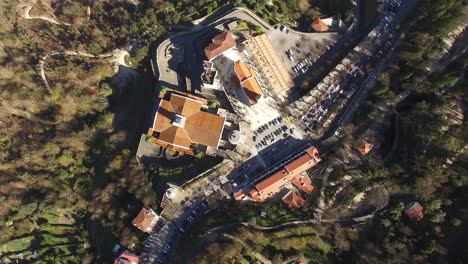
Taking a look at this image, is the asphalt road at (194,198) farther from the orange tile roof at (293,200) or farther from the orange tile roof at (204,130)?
the orange tile roof at (204,130)

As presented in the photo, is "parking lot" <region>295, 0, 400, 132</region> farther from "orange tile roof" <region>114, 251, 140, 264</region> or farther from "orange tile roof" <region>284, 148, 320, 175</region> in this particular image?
"orange tile roof" <region>114, 251, 140, 264</region>

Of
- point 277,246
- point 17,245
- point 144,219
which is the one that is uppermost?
point 144,219

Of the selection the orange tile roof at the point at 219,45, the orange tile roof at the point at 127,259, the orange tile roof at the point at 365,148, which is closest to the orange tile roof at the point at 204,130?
the orange tile roof at the point at 219,45

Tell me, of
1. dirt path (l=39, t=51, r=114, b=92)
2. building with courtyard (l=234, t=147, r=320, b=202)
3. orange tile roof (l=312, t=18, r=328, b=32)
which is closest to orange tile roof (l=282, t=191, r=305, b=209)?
building with courtyard (l=234, t=147, r=320, b=202)

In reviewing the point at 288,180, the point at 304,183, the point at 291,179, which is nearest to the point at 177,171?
the point at 288,180

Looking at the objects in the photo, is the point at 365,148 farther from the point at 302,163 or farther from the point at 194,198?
the point at 194,198

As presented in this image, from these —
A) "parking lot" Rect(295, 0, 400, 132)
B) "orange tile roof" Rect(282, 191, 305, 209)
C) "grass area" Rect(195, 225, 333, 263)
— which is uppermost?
"parking lot" Rect(295, 0, 400, 132)
